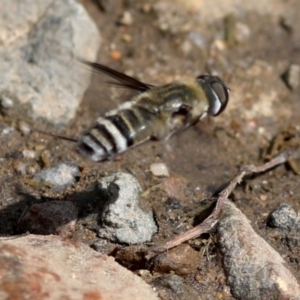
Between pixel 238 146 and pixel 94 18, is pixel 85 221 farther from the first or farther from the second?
pixel 94 18

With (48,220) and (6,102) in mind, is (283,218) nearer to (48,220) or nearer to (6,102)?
(48,220)

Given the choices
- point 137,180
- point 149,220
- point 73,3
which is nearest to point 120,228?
point 149,220

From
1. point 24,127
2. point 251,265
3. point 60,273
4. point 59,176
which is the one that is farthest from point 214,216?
point 24,127

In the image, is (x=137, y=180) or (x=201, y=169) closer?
(x=137, y=180)

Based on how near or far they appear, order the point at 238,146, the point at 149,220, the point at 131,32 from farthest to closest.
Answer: the point at 131,32 < the point at 238,146 < the point at 149,220

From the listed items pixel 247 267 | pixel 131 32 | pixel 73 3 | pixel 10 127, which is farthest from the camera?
pixel 131 32

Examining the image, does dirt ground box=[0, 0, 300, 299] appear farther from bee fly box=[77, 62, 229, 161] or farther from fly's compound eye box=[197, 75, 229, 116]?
fly's compound eye box=[197, 75, 229, 116]
